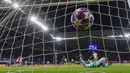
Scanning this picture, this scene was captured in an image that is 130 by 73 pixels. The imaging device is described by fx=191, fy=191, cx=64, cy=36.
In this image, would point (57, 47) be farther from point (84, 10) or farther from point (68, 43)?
point (84, 10)

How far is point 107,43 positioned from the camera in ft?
66.6

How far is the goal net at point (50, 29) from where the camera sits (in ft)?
16.2

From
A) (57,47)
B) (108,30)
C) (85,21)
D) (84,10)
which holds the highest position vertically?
(108,30)

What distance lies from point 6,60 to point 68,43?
21.7 feet

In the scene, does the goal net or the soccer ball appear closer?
the soccer ball

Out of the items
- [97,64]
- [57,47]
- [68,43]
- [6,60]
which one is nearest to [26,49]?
[6,60]

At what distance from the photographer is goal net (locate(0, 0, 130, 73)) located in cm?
494

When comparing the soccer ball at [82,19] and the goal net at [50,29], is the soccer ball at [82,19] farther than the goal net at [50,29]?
No

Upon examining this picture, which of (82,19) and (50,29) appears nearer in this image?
(82,19)

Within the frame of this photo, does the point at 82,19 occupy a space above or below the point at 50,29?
below

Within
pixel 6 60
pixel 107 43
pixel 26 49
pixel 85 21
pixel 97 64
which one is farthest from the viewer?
pixel 107 43

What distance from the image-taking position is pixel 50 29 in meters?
5.17

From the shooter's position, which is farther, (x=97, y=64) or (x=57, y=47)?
(x=57, y=47)

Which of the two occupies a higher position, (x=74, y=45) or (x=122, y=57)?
(x=74, y=45)
